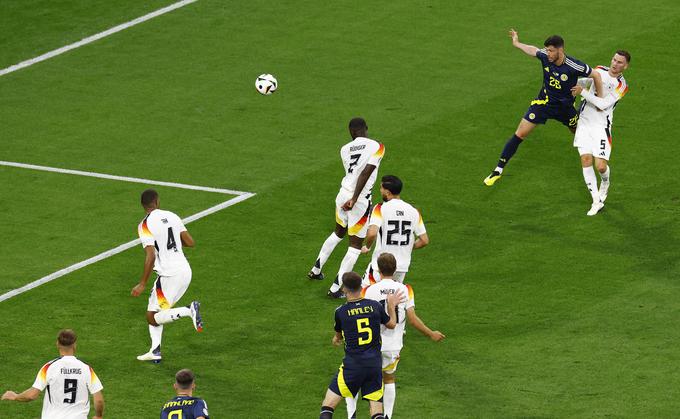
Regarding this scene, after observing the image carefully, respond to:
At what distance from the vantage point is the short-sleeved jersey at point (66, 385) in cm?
1471

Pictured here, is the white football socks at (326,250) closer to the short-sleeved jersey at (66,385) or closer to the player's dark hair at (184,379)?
the short-sleeved jersey at (66,385)

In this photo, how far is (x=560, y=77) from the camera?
23125 millimetres

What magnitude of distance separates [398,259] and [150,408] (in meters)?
3.72

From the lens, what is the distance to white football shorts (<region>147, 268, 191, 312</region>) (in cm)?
1833

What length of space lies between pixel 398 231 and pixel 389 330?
1.98 m

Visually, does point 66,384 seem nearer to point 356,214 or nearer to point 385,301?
point 385,301

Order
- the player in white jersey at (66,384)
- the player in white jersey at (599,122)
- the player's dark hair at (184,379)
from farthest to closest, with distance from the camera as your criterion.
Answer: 1. the player in white jersey at (599,122)
2. the player in white jersey at (66,384)
3. the player's dark hair at (184,379)

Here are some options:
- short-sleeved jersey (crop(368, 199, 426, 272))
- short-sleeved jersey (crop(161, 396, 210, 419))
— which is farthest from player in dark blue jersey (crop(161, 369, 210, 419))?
short-sleeved jersey (crop(368, 199, 426, 272))

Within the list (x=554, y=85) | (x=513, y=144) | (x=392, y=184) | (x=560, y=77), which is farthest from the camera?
(x=513, y=144)

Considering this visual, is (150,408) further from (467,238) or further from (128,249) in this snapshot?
(467,238)

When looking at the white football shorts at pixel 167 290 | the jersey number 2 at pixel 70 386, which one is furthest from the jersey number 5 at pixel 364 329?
the white football shorts at pixel 167 290

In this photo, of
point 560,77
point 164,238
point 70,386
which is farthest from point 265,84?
point 70,386

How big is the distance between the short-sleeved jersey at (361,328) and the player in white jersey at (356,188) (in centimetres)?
465

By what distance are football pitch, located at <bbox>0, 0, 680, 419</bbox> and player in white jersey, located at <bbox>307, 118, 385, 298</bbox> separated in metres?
0.84
